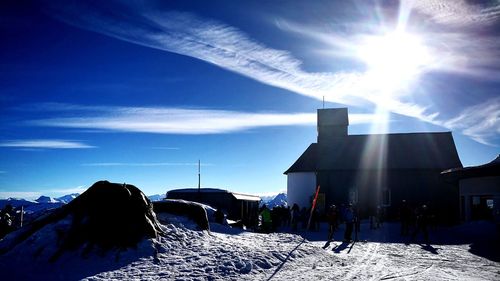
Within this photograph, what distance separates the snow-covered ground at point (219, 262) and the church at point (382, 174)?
1798cm

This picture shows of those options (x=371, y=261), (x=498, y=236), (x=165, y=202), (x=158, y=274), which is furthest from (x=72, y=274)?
(x=498, y=236)

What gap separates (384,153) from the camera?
1401 inches

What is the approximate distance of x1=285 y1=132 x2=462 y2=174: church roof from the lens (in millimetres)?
33719

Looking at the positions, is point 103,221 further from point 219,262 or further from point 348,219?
point 348,219

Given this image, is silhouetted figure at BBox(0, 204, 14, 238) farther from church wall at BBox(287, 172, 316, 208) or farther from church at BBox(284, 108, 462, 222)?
church wall at BBox(287, 172, 316, 208)

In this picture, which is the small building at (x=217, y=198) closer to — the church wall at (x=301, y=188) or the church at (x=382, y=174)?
the church at (x=382, y=174)

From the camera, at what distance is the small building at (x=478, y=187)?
72.0 ft

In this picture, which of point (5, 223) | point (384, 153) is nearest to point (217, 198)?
point (5, 223)

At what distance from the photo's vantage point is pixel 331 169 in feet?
113

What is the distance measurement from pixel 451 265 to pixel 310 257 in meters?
4.33

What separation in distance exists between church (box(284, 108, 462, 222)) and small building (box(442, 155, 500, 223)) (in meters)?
3.63

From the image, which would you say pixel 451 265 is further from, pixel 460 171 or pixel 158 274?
pixel 460 171

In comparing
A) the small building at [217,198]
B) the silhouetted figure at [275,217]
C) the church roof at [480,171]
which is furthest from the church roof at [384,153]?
the small building at [217,198]

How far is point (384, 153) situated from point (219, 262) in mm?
28725
